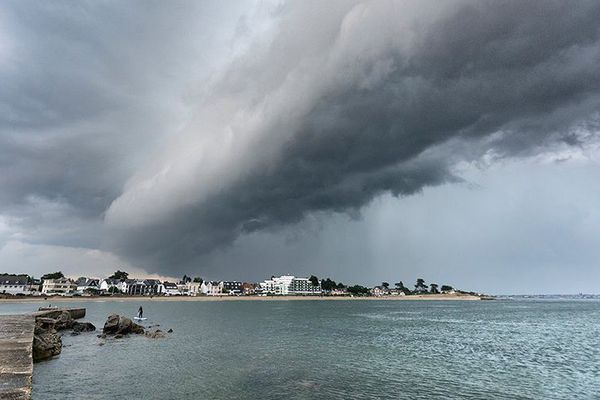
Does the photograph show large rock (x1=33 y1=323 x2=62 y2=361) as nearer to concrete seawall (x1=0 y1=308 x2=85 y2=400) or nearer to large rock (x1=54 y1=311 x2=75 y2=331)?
concrete seawall (x1=0 y1=308 x2=85 y2=400)

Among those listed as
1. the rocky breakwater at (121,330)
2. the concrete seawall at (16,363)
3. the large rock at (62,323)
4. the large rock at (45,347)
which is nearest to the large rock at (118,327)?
the rocky breakwater at (121,330)

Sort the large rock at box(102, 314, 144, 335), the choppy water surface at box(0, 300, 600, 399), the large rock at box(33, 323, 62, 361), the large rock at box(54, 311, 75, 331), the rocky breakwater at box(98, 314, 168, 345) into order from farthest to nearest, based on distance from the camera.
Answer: the large rock at box(54, 311, 75, 331) → the large rock at box(102, 314, 144, 335) → the rocky breakwater at box(98, 314, 168, 345) → the large rock at box(33, 323, 62, 361) → the choppy water surface at box(0, 300, 600, 399)

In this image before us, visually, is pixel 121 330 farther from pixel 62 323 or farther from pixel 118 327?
pixel 62 323

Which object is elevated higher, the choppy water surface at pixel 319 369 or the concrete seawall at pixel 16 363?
the concrete seawall at pixel 16 363

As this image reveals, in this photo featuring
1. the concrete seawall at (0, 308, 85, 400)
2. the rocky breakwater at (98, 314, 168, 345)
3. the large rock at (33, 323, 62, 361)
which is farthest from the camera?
the rocky breakwater at (98, 314, 168, 345)

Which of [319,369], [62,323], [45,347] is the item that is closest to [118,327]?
[62,323]

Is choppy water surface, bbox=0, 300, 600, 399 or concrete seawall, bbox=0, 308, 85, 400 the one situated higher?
concrete seawall, bbox=0, 308, 85, 400

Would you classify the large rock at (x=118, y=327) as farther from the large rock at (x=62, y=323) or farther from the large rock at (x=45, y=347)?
the large rock at (x=45, y=347)

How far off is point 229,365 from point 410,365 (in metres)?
19.4

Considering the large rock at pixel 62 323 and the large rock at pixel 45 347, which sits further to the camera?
the large rock at pixel 62 323

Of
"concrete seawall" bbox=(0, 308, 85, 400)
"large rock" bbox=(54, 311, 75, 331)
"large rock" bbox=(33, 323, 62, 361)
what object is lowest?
"large rock" bbox=(54, 311, 75, 331)

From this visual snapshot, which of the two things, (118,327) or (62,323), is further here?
(62,323)

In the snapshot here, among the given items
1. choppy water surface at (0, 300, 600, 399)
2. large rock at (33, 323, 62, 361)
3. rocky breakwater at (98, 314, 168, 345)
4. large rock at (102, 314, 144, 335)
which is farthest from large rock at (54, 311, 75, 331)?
large rock at (33, 323, 62, 361)

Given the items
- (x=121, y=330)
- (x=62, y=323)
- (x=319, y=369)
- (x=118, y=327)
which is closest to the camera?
(x=319, y=369)
